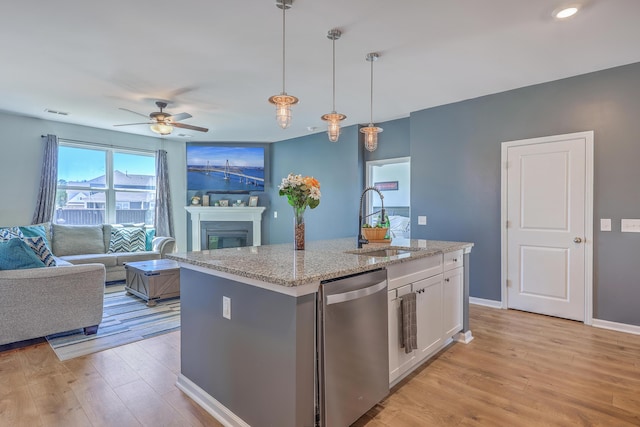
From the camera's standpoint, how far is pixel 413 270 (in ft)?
7.72

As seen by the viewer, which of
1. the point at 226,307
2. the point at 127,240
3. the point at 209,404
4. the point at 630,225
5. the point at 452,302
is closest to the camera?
the point at 226,307

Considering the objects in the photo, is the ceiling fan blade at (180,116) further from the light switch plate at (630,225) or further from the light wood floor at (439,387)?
the light switch plate at (630,225)

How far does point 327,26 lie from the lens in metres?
2.54

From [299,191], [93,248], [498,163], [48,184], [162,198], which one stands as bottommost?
[93,248]

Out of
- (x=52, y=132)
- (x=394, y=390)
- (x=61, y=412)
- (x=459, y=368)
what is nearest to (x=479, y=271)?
(x=459, y=368)

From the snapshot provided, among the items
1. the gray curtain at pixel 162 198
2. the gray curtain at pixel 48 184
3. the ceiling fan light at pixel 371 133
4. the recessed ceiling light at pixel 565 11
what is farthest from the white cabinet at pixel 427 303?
the gray curtain at pixel 48 184

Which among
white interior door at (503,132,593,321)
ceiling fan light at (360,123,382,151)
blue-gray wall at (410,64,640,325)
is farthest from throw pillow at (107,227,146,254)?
white interior door at (503,132,593,321)

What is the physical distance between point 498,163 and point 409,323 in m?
2.82

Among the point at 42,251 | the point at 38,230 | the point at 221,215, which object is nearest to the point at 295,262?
the point at 42,251

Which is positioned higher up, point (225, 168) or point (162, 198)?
point (225, 168)

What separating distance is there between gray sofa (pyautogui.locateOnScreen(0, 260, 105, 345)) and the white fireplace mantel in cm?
376

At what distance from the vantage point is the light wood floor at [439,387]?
191 centimetres

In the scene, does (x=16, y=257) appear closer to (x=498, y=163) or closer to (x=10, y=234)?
(x=10, y=234)

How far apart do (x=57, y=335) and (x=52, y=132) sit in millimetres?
3914
